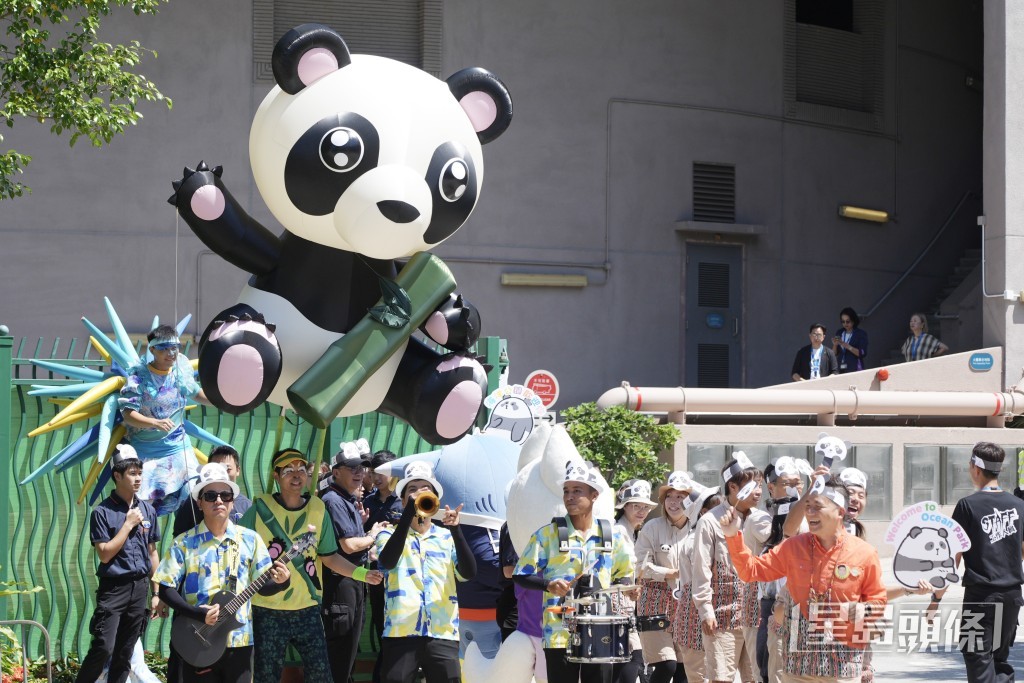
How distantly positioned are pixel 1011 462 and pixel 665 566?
364 inches

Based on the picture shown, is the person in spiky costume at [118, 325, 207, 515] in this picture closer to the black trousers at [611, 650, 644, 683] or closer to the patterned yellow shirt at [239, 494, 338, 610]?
the patterned yellow shirt at [239, 494, 338, 610]

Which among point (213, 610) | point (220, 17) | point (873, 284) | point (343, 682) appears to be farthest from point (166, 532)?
point (873, 284)

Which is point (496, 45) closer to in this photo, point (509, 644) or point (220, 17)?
point (220, 17)

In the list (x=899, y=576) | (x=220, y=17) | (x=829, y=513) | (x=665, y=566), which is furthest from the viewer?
(x=220, y=17)

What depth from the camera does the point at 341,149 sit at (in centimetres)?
724

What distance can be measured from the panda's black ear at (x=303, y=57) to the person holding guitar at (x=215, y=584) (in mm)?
2205

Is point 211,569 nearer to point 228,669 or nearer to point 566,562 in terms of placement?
point 228,669

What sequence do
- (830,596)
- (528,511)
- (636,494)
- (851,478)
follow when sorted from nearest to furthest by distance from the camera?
1. (830,596)
2. (851,478)
3. (528,511)
4. (636,494)

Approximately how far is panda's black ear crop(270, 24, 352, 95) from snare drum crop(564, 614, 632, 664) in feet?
10.5

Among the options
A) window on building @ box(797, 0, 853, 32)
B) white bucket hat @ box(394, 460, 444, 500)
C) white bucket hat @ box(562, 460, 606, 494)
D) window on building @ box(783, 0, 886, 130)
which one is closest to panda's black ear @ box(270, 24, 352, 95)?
white bucket hat @ box(394, 460, 444, 500)

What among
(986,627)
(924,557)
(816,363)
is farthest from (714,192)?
(924,557)

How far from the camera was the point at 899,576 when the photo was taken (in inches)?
297

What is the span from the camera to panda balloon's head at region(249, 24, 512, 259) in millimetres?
7273

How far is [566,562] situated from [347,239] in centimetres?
212
